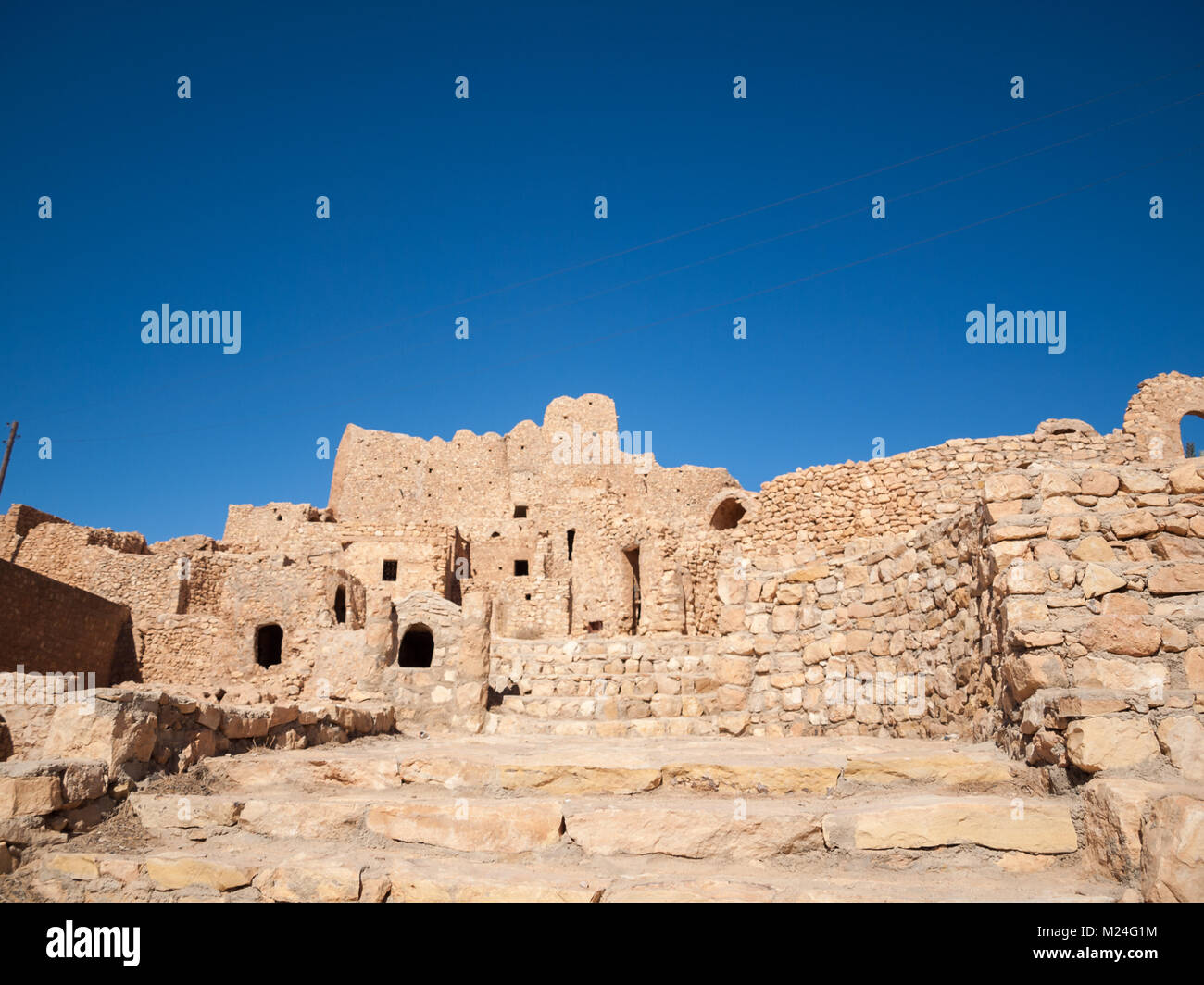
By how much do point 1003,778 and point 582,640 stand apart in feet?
22.8

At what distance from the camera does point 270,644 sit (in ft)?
74.4

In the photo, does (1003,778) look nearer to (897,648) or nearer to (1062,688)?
(1062,688)

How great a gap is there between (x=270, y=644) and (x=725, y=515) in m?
13.5

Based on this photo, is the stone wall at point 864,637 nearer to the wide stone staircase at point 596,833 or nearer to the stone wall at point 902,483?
the wide stone staircase at point 596,833

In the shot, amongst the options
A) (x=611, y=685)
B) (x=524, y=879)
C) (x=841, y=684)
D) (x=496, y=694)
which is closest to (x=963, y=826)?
(x=524, y=879)

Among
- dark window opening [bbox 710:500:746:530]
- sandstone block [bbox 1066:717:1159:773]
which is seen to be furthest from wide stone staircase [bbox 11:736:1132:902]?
dark window opening [bbox 710:500:746:530]

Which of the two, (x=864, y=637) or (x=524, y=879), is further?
(x=864, y=637)

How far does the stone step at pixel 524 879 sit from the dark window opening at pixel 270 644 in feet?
61.1

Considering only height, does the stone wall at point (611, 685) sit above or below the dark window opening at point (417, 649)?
above

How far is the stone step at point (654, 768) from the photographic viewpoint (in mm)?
4711

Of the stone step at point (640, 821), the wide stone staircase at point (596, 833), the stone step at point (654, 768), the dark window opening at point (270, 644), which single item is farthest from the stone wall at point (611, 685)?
the dark window opening at point (270, 644)

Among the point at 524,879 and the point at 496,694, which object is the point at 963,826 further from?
the point at 496,694
